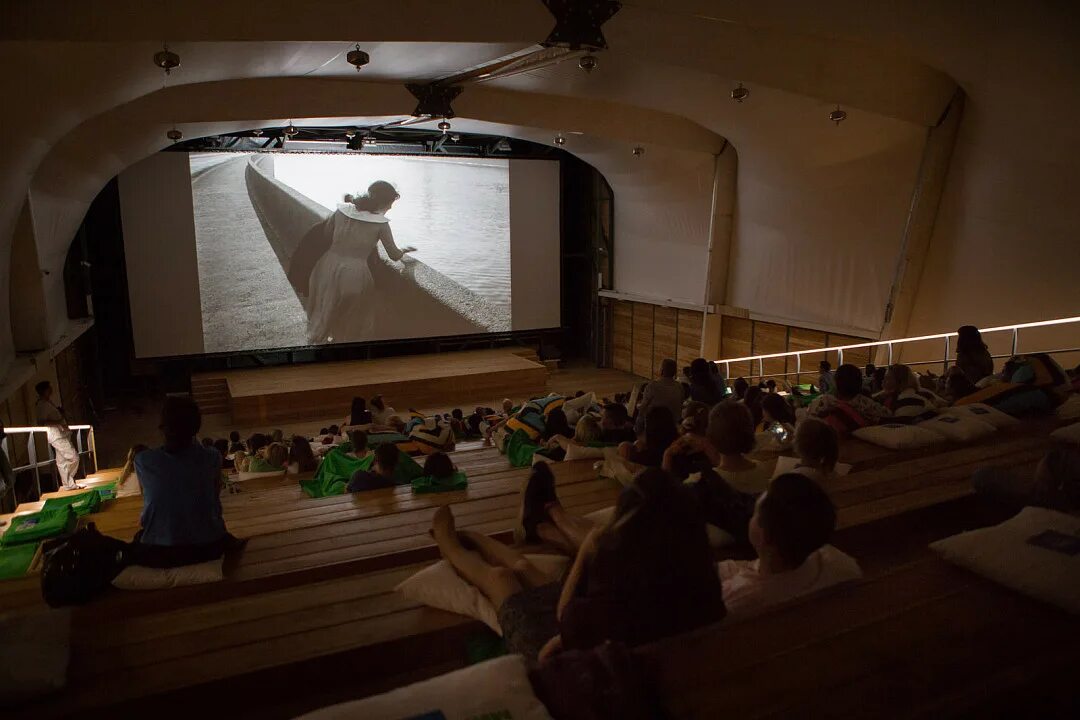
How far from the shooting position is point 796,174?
10719 mm

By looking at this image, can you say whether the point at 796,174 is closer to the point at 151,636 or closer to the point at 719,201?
the point at 719,201

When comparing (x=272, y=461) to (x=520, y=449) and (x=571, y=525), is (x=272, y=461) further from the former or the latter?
(x=571, y=525)

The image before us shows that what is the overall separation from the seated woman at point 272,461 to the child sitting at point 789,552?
5921 mm

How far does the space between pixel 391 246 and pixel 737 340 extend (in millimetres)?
7154

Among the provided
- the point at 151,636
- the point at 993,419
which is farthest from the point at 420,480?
the point at 993,419

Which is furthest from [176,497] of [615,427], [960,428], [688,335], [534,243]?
[534,243]

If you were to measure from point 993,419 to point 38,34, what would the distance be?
6.68 meters

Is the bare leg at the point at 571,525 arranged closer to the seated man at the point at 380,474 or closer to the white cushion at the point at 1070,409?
the seated man at the point at 380,474

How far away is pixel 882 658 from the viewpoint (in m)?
1.55

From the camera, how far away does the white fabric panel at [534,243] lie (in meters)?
15.9

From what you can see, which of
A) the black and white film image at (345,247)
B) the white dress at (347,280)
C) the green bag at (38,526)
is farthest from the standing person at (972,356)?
the white dress at (347,280)

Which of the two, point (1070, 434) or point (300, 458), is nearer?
point (1070, 434)

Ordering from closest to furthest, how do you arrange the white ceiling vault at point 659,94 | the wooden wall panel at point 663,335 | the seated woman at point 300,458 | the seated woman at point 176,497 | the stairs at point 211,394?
the seated woman at point 176,497 < the white ceiling vault at point 659,94 < the seated woman at point 300,458 < the stairs at point 211,394 < the wooden wall panel at point 663,335

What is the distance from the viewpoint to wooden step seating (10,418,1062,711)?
2.01m
